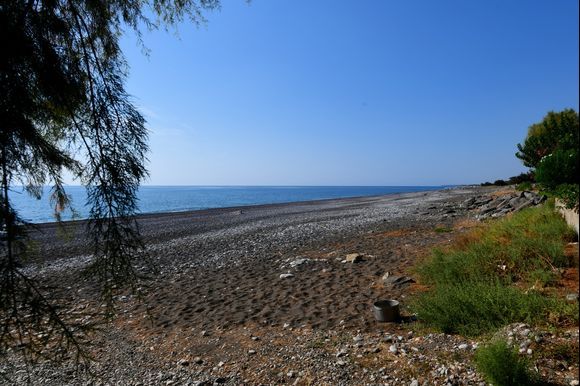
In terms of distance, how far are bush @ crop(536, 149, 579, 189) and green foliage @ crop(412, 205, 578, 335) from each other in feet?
2.59

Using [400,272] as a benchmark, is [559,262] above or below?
above

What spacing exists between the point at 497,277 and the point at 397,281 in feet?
8.13

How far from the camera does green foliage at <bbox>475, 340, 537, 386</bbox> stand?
3363 mm

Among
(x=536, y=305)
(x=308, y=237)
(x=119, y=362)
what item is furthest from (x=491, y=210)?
(x=119, y=362)

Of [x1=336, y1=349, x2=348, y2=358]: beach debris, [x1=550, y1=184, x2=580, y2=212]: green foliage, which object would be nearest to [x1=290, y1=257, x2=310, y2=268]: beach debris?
[x1=336, y1=349, x2=348, y2=358]: beach debris

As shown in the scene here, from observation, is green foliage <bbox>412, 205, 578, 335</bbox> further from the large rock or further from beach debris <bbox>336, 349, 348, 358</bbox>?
the large rock

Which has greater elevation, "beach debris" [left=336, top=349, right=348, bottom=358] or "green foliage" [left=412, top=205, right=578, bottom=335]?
"green foliage" [left=412, top=205, right=578, bottom=335]

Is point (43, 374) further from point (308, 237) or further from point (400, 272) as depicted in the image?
point (308, 237)

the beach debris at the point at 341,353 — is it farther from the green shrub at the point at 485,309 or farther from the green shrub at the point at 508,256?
the green shrub at the point at 508,256

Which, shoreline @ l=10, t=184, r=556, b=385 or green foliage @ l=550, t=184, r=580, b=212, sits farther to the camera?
green foliage @ l=550, t=184, r=580, b=212

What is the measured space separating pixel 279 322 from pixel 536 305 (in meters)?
4.15

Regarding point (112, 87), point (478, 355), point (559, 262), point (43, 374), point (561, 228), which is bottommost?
point (43, 374)

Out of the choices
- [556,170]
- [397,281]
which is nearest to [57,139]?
[397,281]

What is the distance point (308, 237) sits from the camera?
1652 cm
